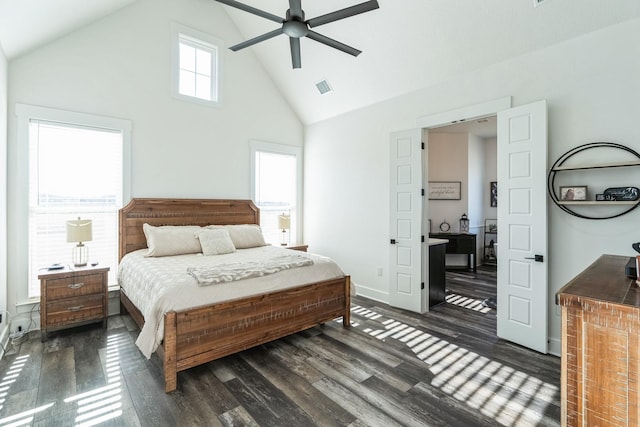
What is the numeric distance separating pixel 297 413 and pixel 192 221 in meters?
3.28

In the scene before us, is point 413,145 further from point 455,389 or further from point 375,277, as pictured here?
point 455,389

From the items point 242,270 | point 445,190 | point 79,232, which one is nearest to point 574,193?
point 242,270

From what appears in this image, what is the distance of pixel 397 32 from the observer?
362cm

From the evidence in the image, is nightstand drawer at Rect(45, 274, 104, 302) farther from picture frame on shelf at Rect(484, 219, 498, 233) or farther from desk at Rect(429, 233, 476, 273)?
picture frame on shelf at Rect(484, 219, 498, 233)

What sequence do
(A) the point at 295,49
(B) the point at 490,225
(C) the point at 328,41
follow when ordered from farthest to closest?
(B) the point at 490,225, (A) the point at 295,49, (C) the point at 328,41

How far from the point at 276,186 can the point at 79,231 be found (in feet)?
10.1

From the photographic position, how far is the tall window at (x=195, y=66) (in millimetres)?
4395

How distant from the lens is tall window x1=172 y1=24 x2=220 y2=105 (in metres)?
4.39

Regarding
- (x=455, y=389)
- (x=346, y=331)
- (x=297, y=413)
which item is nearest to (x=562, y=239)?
(x=455, y=389)

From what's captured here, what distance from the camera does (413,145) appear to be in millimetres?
4086

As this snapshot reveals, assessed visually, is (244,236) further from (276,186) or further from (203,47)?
(203,47)

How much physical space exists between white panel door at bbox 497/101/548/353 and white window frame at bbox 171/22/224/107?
4044 millimetres

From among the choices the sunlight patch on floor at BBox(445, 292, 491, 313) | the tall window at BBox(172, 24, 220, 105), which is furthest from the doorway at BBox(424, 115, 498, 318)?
the tall window at BBox(172, 24, 220, 105)

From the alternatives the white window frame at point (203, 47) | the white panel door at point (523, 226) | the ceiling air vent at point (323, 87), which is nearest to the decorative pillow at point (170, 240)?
the white window frame at point (203, 47)
